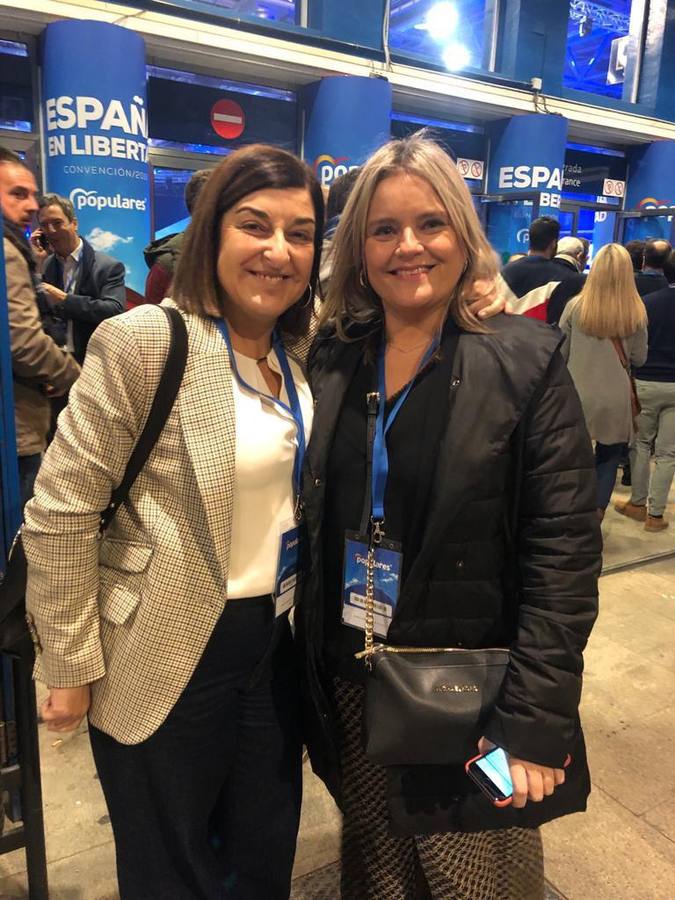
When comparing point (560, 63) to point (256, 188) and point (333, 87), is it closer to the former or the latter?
point (333, 87)

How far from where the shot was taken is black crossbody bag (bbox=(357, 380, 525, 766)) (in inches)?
49.1

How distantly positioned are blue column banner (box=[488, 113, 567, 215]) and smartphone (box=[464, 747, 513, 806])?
7.78 m

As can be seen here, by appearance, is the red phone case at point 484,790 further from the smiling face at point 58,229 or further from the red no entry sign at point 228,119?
the red no entry sign at point 228,119

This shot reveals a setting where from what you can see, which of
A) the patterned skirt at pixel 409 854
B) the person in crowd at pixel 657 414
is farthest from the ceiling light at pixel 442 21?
the patterned skirt at pixel 409 854

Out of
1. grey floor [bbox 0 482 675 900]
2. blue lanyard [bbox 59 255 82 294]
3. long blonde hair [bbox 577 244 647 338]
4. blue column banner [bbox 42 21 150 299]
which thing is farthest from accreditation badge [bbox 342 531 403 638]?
blue column banner [bbox 42 21 150 299]

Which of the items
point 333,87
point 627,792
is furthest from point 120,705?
point 333,87

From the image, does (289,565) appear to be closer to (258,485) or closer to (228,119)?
(258,485)

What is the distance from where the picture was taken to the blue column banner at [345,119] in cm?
648

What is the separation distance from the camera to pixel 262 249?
127cm

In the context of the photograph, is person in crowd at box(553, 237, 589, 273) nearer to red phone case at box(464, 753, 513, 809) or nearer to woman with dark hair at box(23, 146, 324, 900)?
woman with dark hair at box(23, 146, 324, 900)

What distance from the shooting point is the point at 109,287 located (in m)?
3.50

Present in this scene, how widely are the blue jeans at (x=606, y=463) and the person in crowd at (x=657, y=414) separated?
1.52 feet

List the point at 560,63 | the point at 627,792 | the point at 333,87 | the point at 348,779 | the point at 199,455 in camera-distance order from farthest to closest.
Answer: the point at 560,63 → the point at 333,87 → the point at 627,792 → the point at 348,779 → the point at 199,455

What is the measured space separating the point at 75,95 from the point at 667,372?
180 inches
